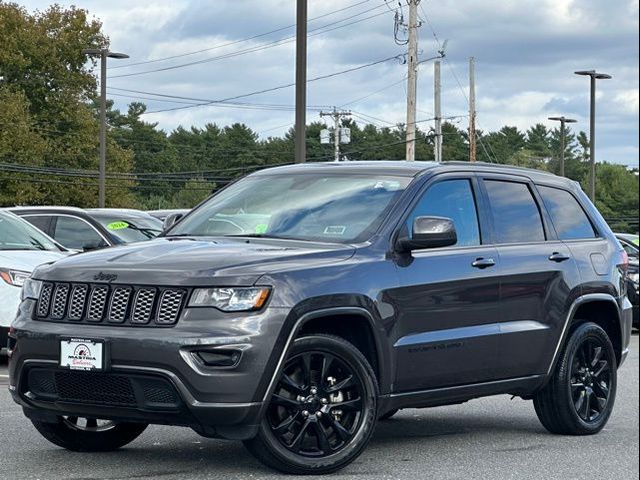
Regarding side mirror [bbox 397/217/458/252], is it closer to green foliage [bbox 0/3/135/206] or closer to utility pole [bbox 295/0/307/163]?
utility pole [bbox 295/0/307/163]

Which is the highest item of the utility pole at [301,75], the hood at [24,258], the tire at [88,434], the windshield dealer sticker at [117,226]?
the utility pole at [301,75]

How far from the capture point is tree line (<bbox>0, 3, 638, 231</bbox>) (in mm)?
30938

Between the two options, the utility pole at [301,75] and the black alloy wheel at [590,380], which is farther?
the utility pole at [301,75]

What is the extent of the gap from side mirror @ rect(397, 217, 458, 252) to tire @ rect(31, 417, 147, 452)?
192cm

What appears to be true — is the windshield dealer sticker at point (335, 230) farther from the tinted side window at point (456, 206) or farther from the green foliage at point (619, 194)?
the green foliage at point (619, 194)

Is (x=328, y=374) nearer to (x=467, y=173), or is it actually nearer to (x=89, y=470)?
(x=89, y=470)

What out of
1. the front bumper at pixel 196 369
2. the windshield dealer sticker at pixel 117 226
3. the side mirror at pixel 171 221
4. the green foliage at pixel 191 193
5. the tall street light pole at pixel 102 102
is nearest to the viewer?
the front bumper at pixel 196 369

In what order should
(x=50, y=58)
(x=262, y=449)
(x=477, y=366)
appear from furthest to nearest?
1. (x=50, y=58)
2. (x=477, y=366)
3. (x=262, y=449)

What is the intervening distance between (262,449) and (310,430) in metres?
0.31

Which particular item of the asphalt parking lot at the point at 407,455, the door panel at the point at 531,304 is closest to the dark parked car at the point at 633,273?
the asphalt parking lot at the point at 407,455

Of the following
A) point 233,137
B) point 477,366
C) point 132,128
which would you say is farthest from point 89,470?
point 132,128

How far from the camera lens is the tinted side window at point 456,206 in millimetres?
7668

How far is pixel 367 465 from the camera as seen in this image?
7.14 meters

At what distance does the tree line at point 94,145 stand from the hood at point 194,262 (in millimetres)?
17270
